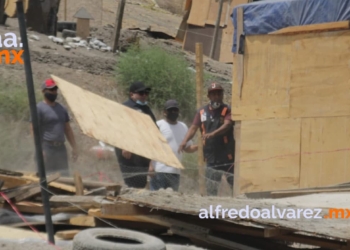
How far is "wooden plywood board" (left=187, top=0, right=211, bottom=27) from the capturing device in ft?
84.8

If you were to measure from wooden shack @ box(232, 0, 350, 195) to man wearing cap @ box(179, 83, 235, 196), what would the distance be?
0.14 meters

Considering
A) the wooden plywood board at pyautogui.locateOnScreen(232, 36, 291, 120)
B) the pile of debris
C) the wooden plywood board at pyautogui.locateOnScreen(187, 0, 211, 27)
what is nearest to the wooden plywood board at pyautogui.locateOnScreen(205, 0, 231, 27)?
the wooden plywood board at pyautogui.locateOnScreen(187, 0, 211, 27)

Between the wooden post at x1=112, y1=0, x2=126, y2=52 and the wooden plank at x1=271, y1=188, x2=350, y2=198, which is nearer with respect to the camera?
the wooden plank at x1=271, y1=188, x2=350, y2=198

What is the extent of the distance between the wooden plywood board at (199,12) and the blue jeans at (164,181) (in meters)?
15.9

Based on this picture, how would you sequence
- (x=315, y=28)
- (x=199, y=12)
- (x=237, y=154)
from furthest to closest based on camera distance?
(x=199, y=12) < (x=237, y=154) < (x=315, y=28)

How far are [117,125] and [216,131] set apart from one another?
2.26 m

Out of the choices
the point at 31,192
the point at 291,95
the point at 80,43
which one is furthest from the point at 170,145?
the point at 80,43

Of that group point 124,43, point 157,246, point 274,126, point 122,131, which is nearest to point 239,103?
point 274,126

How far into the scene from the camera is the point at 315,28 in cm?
1039

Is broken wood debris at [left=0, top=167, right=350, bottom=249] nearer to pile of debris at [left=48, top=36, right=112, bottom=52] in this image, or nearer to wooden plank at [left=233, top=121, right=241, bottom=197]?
wooden plank at [left=233, top=121, right=241, bottom=197]

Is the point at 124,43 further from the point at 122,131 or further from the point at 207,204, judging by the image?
the point at 207,204

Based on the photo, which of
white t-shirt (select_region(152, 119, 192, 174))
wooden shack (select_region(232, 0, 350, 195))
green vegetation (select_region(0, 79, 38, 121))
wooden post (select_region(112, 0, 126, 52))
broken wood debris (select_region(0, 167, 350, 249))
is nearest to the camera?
broken wood debris (select_region(0, 167, 350, 249))

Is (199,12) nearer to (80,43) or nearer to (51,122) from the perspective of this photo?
(80,43)

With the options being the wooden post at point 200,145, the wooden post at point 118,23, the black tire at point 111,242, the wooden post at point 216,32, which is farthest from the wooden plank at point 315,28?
the wooden post at point 216,32
